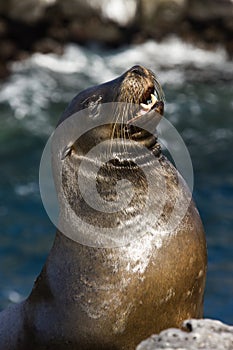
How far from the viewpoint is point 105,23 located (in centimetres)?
1469

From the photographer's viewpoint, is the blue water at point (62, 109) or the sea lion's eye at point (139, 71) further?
the blue water at point (62, 109)

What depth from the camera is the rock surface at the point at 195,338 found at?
417 cm

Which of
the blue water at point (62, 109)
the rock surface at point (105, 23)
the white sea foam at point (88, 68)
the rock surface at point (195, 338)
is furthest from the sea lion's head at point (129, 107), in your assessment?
the rock surface at point (105, 23)

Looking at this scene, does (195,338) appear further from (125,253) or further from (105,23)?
(105,23)

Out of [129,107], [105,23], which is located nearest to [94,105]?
[129,107]

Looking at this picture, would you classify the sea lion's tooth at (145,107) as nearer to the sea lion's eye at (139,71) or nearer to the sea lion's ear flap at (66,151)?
the sea lion's eye at (139,71)

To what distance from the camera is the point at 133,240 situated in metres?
5.30

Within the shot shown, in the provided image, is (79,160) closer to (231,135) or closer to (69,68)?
(231,135)

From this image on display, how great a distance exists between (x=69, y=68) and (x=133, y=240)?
31.0 feet

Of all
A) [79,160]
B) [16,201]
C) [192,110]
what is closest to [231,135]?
[192,110]

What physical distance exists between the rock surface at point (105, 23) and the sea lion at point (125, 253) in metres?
9.01

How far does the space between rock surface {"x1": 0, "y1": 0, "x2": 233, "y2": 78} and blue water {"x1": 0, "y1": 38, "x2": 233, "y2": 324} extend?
0.60 ft

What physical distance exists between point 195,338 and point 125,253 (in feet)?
3.71

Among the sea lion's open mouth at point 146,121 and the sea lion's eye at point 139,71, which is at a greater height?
the sea lion's eye at point 139,71
